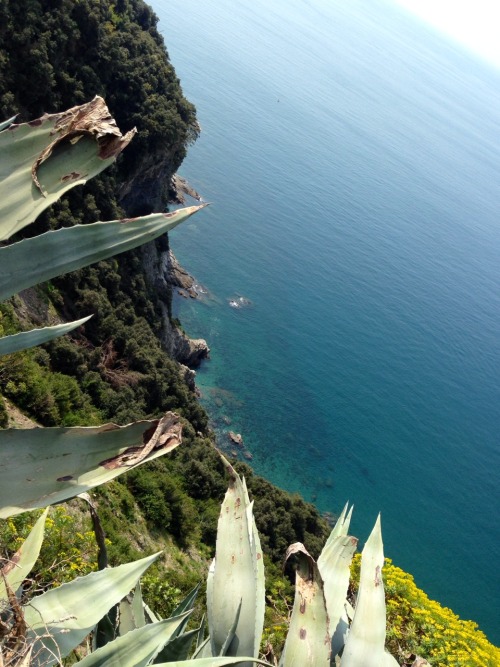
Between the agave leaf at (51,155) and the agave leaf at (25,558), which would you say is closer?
the agave leaf at (51,155)

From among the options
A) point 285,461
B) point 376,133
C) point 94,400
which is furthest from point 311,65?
point 94,400

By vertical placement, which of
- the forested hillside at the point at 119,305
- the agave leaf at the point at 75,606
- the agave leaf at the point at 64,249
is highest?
the agave leaf at the point at 64,249

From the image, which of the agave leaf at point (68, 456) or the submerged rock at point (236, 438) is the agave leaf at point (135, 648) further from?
the submerged rock at point (236, 438)

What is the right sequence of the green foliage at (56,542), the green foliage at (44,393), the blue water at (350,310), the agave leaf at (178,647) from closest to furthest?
the agave leaf at (178,647) < the green foliage at (56,542) < the green foliage at (44,393) < the blue water at (350,310)

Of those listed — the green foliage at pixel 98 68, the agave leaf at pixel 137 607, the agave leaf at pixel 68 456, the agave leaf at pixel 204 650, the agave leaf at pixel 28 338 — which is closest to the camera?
the agave leaf at pixel 68 456

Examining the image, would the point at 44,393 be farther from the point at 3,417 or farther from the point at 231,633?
the point at 231,633

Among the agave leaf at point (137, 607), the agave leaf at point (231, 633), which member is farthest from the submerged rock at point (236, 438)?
the agave leaf at point (231, 633)

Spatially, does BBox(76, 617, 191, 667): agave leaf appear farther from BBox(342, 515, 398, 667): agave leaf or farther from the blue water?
the blue water
